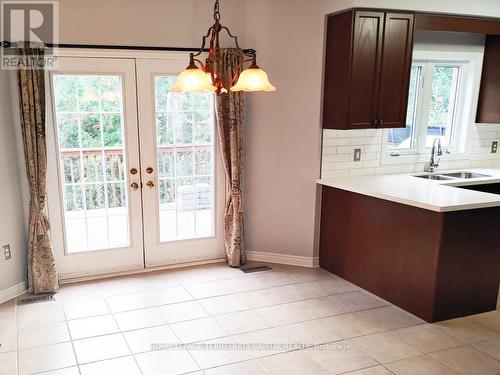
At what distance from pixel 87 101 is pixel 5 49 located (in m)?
0.71

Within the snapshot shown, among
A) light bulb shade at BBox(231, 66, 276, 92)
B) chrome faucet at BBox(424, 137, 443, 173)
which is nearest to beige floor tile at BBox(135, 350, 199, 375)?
light bulb shade at BBox(231, 66, 276, 92)

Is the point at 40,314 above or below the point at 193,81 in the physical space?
below

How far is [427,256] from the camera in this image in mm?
3336

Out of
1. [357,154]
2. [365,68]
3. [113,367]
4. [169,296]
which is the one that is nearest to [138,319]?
[169,296]

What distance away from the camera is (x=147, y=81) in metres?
3.99

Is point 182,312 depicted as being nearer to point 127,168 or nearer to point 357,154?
point 127,168

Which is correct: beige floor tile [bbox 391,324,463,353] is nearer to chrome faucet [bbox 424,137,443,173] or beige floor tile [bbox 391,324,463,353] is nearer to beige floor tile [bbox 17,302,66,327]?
chrome faucet [bbox 424,137,443,173]

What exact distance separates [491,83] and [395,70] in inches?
61.5

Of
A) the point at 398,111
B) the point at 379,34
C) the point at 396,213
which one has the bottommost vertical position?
the point at 396,213

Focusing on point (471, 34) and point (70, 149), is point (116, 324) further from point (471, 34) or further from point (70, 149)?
point (471, 34)

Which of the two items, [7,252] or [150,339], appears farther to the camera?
[7,252]

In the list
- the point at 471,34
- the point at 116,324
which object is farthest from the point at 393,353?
the point at 471,34

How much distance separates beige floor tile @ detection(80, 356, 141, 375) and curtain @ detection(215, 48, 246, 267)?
1.79 m


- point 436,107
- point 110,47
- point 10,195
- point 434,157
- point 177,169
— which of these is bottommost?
point 10,195
